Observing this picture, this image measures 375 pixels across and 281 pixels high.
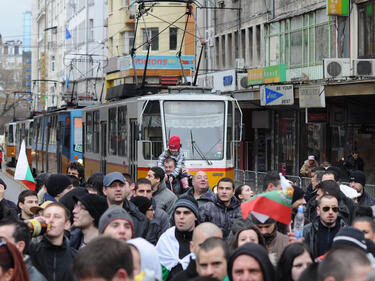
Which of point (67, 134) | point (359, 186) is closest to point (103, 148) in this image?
point (67, 134)

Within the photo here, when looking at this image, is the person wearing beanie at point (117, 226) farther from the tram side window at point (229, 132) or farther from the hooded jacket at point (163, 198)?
the tram side window at point (229, 132)

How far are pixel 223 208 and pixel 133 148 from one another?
1222cm

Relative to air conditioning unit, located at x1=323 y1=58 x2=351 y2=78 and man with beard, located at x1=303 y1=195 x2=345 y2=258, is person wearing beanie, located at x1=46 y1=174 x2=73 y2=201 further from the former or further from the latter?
air conditioning unit, located at x1=323 y1=58 x2=351 y2=78

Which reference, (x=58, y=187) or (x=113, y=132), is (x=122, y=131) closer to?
(x=113, y=132)

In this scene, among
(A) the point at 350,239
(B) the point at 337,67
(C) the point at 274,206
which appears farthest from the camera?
(B) the point at 337,67

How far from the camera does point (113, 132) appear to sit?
26.0m

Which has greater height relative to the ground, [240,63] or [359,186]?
[240,63]

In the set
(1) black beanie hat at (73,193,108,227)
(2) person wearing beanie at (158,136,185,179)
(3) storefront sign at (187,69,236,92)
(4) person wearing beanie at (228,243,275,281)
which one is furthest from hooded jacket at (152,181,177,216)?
(3) storefront sign at (187,69,236,92)

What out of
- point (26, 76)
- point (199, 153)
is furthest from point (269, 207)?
point (26, 76)

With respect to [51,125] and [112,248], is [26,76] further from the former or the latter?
[112,248]

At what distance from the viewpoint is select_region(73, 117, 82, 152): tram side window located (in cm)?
3421

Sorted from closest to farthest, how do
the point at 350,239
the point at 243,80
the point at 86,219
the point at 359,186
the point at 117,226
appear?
the point at 350,239, the point at 117,226, the point at 86,219, the point at 359,186, the point at 243,80

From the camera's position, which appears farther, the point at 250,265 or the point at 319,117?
the point at 319,117

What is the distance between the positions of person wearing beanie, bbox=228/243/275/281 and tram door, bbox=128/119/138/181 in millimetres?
16867
